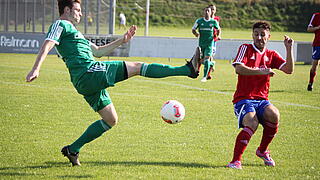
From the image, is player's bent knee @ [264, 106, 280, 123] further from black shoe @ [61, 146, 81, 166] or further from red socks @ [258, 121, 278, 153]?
black shoe @ [61, 146, 81, 166]

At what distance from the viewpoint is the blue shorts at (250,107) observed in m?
6.13

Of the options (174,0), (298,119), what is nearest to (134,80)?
(298,119)

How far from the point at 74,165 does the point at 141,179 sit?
38.8 inches

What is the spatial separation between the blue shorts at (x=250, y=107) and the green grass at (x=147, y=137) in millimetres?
631

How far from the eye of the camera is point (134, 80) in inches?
628

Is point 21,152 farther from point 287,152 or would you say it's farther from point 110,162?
point 287,152

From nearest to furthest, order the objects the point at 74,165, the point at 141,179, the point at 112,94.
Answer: the point at 141,179
the point at 74,165
the point at 112,94

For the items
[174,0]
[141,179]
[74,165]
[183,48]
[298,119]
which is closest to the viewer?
[141,179]

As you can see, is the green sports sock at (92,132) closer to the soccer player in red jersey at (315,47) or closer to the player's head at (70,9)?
the player's head at (70,9)

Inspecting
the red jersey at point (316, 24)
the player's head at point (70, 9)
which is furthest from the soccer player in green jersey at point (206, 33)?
the player's head at point (70, 9)

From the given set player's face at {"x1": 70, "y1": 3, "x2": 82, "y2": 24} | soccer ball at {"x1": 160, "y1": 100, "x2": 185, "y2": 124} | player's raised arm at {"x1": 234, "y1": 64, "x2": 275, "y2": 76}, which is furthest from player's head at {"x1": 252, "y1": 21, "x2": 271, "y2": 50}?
player's face at {"x1": 70, "y1": 3, "x2": 82, "y2": 24}

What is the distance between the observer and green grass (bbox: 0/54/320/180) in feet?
19.4

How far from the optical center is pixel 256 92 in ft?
20.8

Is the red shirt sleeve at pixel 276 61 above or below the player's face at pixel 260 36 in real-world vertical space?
below
